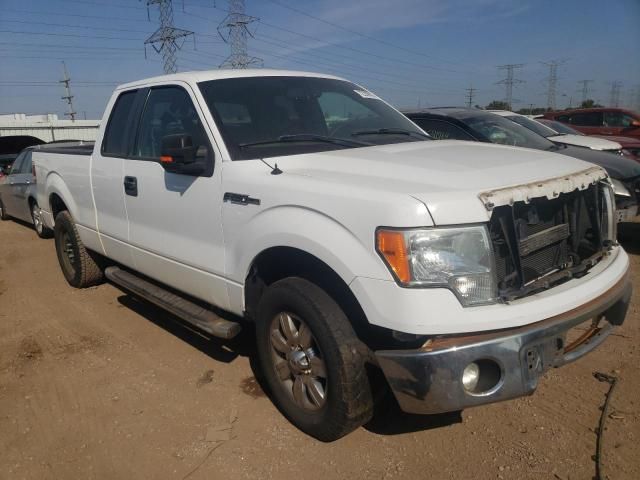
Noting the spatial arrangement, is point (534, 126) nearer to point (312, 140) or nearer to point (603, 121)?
point (603, 121)

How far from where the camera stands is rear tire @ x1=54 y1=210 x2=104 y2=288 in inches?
216

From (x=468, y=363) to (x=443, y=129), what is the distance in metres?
5.25

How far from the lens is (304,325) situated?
Answer: 277cm

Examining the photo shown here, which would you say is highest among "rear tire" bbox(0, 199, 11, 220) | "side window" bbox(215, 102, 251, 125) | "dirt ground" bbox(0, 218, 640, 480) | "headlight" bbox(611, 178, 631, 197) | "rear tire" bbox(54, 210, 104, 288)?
"side window" bbox(215, 102, 251, 125)

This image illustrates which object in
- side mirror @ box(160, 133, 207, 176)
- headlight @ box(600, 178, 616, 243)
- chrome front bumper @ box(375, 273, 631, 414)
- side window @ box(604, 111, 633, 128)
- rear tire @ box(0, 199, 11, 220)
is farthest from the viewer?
side window @ box(604, 111, 633, 128)

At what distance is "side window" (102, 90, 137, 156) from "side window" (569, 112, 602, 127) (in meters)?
13.5

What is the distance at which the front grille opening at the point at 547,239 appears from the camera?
7.89ft

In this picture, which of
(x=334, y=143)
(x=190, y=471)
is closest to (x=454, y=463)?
(x=190, y=471)

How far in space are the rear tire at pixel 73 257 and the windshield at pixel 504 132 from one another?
16.0 ft

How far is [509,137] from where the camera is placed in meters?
7.07

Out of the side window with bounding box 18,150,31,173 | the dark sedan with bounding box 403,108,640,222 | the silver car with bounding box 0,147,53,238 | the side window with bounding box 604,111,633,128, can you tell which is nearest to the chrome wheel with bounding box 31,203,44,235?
the silver car with bounding box 0,147,53,238

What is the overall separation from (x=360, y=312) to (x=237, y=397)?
4.37 feet

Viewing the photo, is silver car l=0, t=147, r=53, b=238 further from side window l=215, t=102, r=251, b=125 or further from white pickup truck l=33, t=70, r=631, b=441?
side window l=215, t=102, r=251, b=125

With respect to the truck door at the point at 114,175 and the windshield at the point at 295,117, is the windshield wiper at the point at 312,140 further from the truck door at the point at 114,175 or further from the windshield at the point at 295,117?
the truck door at the point at 114,175
